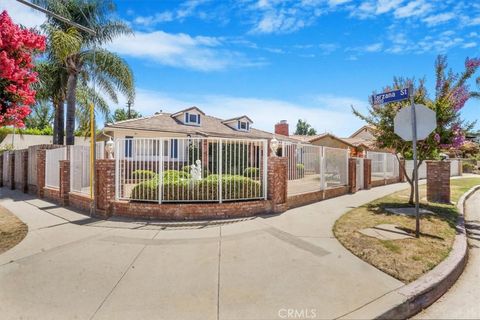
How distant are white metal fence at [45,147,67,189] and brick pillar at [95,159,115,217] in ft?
12.4

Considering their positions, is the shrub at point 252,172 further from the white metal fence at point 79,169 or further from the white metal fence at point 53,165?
the white metal fence at point 53,165

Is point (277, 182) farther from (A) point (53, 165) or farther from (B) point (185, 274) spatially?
(A) point (53, 165)

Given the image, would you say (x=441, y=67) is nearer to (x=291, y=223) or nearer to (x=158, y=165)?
(x=291, y=223)

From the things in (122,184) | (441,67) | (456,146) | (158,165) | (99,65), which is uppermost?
(99,65)

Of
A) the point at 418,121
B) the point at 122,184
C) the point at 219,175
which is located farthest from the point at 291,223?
the point at 122,184

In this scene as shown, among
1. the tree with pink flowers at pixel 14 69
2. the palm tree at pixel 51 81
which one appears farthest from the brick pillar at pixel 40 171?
the tree with pink flowers at pixel 14 69

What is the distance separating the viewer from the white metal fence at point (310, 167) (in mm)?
9883

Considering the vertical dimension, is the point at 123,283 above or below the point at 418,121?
below

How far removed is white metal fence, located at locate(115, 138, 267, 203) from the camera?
785 cm

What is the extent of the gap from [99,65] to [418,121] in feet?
49.9

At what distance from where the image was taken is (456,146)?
29.2 ft

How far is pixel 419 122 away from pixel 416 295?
12.7ft

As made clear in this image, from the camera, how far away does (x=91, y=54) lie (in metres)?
15.0

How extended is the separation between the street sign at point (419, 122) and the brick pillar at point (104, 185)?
292 inches
